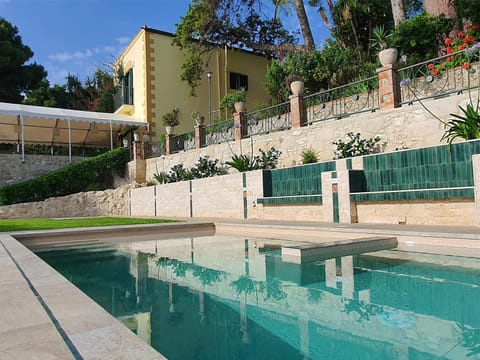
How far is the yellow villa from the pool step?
18703mm

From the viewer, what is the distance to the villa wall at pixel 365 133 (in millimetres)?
9773

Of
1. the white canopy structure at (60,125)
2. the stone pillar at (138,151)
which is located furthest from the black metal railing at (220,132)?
the white canopy structure at (60,125)

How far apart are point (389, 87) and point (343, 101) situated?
88.0 inches

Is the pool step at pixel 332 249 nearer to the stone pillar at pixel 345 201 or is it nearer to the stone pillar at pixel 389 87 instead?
the stone pillar at pixel 345 201

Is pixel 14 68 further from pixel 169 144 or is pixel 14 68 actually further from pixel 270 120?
pixel 270 120

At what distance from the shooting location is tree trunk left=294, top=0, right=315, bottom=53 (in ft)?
67.0

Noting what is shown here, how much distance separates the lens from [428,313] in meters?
3.42

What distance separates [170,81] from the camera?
25.7 m

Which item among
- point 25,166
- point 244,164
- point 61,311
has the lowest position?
point 61,311

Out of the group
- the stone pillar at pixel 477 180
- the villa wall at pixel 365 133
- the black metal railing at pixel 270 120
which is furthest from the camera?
the black metal railing at pixel 270 120

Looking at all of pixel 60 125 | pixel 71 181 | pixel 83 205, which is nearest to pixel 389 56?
pixel 83 205

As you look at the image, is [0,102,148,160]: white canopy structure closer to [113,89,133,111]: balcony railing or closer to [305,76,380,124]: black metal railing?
[113,89,133,111]: balcony railing

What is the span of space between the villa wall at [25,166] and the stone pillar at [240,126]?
43.0 feet

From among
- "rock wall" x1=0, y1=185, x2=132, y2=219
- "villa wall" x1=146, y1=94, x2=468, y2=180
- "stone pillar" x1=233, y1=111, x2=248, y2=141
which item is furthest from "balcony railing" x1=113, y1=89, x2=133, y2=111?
"stone pillar" x1=233, y1=111, x2=248, y2=141
